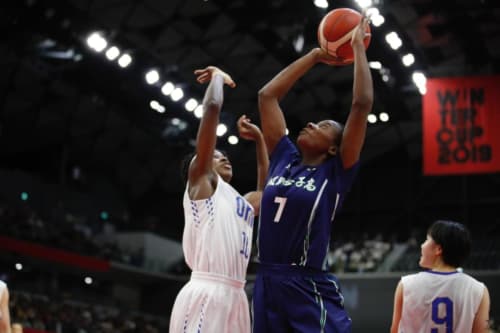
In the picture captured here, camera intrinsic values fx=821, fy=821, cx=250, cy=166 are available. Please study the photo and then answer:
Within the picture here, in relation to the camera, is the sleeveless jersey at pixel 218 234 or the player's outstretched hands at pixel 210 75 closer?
the sleeveless jersey at pixel 218 234

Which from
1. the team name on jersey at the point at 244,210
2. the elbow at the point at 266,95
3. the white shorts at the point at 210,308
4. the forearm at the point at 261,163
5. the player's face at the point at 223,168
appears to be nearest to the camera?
the white shorts at the point at 210,308

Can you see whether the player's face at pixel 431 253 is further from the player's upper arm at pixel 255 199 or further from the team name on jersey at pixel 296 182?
the player's upper arm at pixel 255 199

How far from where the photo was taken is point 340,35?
16.7 ft

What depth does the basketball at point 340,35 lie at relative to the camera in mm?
5020

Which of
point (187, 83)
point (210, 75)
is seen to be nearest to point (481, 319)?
point (210, 75)

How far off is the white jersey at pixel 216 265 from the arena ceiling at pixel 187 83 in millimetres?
11550

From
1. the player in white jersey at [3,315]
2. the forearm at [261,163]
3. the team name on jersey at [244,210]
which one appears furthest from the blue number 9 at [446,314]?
the player in white jersey at [3,315]

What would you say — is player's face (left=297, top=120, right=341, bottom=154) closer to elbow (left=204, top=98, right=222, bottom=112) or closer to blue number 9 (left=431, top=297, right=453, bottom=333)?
elbow (left=204, top=98, right=222, bottom=112)

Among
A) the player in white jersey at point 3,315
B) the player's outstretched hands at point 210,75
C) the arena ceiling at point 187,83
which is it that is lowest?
the player in white jersey at point 3,315

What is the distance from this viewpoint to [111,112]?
28.6 meters

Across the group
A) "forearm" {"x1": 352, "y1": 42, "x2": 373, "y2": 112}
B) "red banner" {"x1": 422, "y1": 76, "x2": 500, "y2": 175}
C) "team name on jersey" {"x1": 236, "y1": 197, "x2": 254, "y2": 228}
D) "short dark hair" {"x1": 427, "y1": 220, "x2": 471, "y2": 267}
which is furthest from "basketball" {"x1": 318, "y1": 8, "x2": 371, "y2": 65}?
"red banner" {"x1": 422, "y1": 76, "x2": 500, "y2": 175}

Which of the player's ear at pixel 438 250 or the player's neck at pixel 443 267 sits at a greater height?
→ the player's ear at pixel 438 250

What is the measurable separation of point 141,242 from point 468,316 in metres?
26.9

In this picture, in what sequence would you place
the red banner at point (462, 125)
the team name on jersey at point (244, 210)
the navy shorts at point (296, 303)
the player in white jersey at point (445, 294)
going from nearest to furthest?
the navy shorts at point (296, 303), the player in white jersey at point (445, 294), the team name on jersey at point (244, 210), the red banner at point (462, 125)
